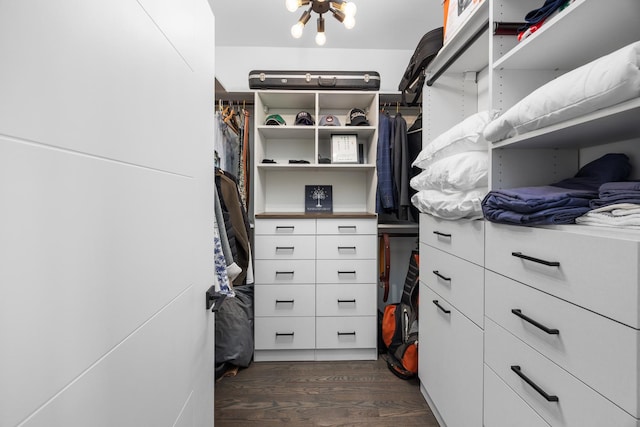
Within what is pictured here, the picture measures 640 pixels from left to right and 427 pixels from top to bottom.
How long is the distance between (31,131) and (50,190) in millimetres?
74

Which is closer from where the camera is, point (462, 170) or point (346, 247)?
point (462, 170)

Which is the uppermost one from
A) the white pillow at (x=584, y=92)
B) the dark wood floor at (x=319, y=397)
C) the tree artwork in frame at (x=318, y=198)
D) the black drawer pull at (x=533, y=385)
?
the white pillow at (x=584, y=92)

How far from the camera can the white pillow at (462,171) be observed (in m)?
1.15

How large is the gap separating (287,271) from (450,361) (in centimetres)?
116

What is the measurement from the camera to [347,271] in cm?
214

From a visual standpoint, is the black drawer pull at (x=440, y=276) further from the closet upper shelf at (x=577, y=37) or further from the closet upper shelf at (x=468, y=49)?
the closet upper shelf at (x=468, y=49)

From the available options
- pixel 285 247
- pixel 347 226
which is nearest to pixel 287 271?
pixel 285 247

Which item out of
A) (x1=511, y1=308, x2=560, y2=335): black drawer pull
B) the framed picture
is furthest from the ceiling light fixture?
(x1=511, y1=308, x2=560, y2=335): black drawer pull

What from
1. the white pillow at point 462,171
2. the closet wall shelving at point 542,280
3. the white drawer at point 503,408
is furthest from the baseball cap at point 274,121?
the white drawer at point 503,408

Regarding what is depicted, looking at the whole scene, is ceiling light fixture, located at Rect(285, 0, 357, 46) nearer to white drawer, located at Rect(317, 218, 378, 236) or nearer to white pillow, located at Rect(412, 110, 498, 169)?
white pillow, located at Rect(412, 110, 498, 169)

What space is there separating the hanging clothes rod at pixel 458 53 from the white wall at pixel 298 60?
817 millimetres

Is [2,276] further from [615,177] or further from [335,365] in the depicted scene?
[335,365]

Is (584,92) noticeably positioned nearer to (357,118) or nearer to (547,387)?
(547,387)

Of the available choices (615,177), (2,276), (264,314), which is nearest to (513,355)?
(615,177)
